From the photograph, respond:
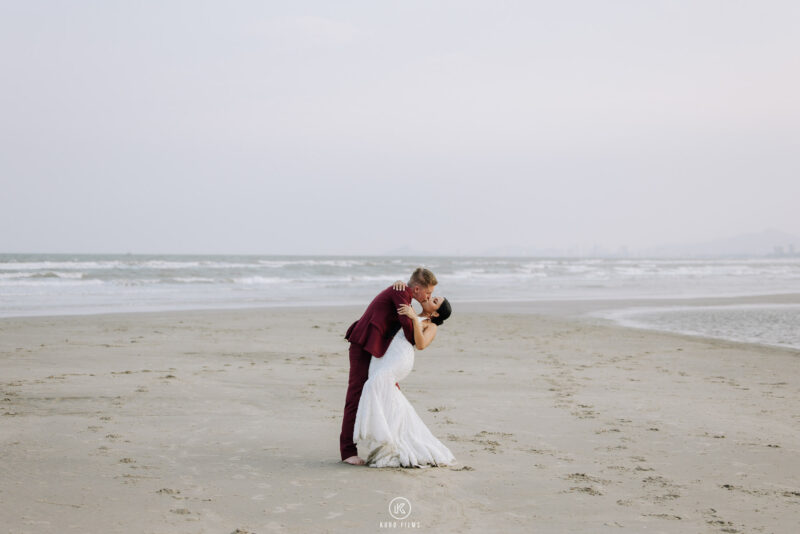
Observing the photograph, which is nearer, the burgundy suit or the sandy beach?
the sandy beach

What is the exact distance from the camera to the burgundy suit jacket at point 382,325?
521 centimetres

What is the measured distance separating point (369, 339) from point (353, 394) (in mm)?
455

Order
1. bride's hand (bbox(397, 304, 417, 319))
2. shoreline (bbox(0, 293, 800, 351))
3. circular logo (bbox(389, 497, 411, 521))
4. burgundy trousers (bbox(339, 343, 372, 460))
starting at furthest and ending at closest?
1. shoreline (bbox(0, 293, 800, 351))
2. burgundy trousers (bbox(339, 343, 372, 460))
3. bride's hand (bbox(397, 304, 417, 319))
4. circular logo (bbox(389, 497, 411, 521))

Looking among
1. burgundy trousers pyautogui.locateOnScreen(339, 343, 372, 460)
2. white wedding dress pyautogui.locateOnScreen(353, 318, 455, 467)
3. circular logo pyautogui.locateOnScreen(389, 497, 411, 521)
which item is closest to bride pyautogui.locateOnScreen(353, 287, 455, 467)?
white wedding dress pyautogui.locateOnScreen(353, 318, 455, 467)

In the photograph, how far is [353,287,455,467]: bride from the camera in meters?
5.14

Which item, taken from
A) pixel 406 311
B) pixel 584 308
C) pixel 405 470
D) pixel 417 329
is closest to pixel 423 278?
pixel 406 311

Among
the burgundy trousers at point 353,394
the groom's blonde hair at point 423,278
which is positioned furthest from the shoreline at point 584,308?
the burgundy trousers at point 353,394

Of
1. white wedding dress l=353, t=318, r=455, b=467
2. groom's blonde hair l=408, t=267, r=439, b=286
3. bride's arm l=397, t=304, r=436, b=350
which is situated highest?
groom's blonde hair l=408, t=267, r=439, b=286

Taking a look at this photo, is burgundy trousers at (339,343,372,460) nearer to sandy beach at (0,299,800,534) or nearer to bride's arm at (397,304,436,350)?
sandy beach at (0,299,800,534)

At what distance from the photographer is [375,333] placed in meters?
5.23

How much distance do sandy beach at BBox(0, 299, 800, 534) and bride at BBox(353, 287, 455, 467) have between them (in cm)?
15

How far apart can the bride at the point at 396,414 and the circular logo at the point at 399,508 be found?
2.41 ft

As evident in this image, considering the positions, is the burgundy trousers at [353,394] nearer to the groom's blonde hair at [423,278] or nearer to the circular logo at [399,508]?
the groom's blonde hair at [423,278]

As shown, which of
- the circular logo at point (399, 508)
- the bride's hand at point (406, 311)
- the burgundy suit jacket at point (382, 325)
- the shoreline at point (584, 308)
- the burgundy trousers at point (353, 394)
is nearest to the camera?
the circular logo at point (399, 508)
